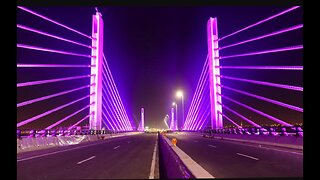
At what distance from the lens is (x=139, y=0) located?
10.5 metres

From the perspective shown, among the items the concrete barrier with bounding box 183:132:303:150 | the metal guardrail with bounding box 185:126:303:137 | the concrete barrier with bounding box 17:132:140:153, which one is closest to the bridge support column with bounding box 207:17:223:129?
the metal guardrail with bounding box 185:126:303:137

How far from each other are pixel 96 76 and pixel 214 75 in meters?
13.1

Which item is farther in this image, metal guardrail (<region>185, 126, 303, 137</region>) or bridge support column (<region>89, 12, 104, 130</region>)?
bridge support column (<region>89, 12, 104, 130</region>)

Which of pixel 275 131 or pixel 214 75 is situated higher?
pixel 214 75

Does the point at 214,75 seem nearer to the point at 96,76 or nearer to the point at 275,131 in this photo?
the point at 96,76

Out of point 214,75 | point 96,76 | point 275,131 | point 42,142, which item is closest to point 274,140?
point 275,131

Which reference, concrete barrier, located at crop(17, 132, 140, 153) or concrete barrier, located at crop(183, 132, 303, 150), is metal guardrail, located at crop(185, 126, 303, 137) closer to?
concrete barrier, located at crop(183, 132, 303, 150)

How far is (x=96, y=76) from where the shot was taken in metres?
34.0

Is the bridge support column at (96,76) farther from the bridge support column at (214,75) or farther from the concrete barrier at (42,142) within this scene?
the bridge support column at (214,75)

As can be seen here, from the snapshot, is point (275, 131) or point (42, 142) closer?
point (42, 142)

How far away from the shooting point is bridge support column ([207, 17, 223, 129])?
34.7 m

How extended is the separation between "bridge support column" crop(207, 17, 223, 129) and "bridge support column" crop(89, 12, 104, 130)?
12.4m

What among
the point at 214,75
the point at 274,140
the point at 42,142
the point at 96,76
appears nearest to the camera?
the point at 42,142
